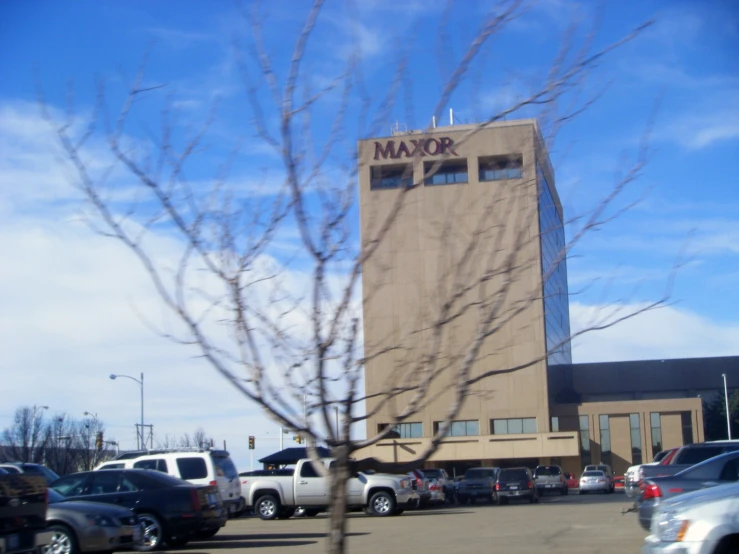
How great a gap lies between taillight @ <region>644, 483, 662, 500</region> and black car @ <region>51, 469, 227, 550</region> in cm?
807

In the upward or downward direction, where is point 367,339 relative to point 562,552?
upward

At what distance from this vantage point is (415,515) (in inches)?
1072

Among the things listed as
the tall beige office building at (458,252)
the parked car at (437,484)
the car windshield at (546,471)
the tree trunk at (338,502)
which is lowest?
the car windshield at (546,471)

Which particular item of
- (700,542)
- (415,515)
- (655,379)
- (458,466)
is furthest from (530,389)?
(700,542)

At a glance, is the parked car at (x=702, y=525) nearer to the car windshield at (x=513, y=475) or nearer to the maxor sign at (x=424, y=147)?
the maxor sign at (x=424, y=147)

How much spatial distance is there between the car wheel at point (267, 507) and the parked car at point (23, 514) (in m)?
15.4

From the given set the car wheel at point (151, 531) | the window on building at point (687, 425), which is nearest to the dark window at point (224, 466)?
the car wheel at point (151, 531)

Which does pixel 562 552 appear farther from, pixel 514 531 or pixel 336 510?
pixel 336 510

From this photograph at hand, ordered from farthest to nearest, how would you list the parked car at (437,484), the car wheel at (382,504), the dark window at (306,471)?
the parked car at (437,484)
the dark window at (306,471)
the car wheel at (382,504)

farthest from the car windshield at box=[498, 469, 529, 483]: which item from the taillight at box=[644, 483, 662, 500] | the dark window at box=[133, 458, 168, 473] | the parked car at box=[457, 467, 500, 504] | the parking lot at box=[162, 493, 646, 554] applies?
the taillight at box=[644, 483, 662, 500]

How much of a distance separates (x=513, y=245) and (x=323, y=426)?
1660 millimetres

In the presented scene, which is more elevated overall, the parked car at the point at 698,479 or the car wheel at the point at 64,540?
the parked car at the point at 698,479

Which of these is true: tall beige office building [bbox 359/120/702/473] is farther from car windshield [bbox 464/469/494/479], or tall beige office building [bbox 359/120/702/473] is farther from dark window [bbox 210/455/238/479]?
car windshield [bbox 464/469/494/479]

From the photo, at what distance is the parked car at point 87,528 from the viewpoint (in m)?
13.7
